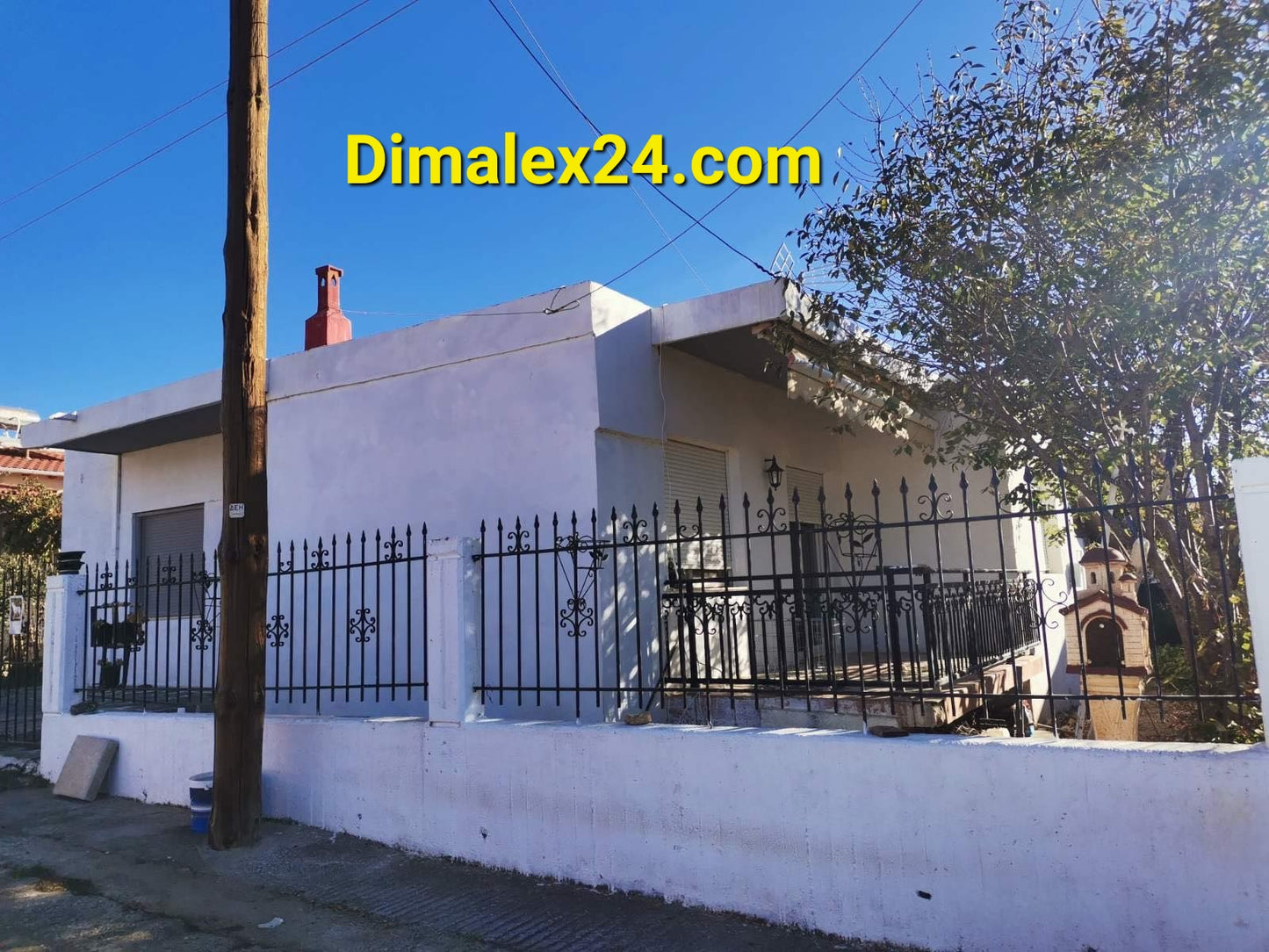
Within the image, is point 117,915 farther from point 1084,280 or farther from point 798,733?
point 1084,280

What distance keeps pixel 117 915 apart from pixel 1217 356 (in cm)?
720

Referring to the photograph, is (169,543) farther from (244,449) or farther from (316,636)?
(244,449)

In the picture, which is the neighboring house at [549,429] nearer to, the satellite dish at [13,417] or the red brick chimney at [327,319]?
the red brick chimney at [327,319]

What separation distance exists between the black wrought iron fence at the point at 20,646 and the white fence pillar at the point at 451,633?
18.7ft

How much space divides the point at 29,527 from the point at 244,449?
1316 centimetres

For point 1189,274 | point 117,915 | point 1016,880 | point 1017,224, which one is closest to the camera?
point 1016,880

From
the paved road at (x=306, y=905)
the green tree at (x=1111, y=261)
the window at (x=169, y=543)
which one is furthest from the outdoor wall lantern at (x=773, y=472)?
the window at (x=169, y=543)

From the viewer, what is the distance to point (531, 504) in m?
8.04

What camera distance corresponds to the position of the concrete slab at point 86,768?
7.98m

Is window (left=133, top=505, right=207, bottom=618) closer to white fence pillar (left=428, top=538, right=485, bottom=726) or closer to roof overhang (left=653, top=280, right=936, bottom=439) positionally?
white fence pillar (left=428, top=538, right=485, bottom=726)

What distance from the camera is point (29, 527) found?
16734mm

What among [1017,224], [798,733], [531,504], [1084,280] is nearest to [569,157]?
[531,504]

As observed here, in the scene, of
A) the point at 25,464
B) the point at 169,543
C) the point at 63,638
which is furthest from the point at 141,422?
the point at 25,464

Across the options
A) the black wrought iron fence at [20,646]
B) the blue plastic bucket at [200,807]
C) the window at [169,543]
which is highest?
the window at [169,543]
